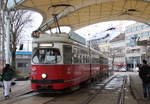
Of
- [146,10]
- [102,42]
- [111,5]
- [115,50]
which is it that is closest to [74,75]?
[111,5]

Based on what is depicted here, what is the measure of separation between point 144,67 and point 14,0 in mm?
13449

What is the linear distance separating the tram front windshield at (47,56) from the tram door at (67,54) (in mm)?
386

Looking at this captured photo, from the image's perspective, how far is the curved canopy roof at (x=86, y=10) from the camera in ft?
97.1

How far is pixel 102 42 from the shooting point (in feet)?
428

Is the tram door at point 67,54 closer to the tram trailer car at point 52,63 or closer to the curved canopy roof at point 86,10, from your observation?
the tram trailer car at point 52,63

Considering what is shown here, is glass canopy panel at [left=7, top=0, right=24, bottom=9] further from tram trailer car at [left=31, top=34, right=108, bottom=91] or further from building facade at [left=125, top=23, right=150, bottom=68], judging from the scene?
building facade at [left=125, top=23, right=150, bottom=68]

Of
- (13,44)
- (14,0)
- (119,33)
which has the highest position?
(119,33)

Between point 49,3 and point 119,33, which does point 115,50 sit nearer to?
point 119,33

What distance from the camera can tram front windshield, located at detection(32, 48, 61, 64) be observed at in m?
14.8

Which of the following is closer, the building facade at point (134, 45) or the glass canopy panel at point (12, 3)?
the glass canopy panel at point (12, 3)

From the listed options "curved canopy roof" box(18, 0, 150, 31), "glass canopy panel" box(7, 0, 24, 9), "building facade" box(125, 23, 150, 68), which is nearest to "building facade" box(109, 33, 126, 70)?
"building facade" box(125, 23, 150, 68)

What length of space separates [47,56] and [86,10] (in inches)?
856

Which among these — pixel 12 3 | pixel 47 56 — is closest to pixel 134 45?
pixel 12 3

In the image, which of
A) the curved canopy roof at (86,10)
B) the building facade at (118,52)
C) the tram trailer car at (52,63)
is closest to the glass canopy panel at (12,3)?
the curved canopy roof at (86,10)
